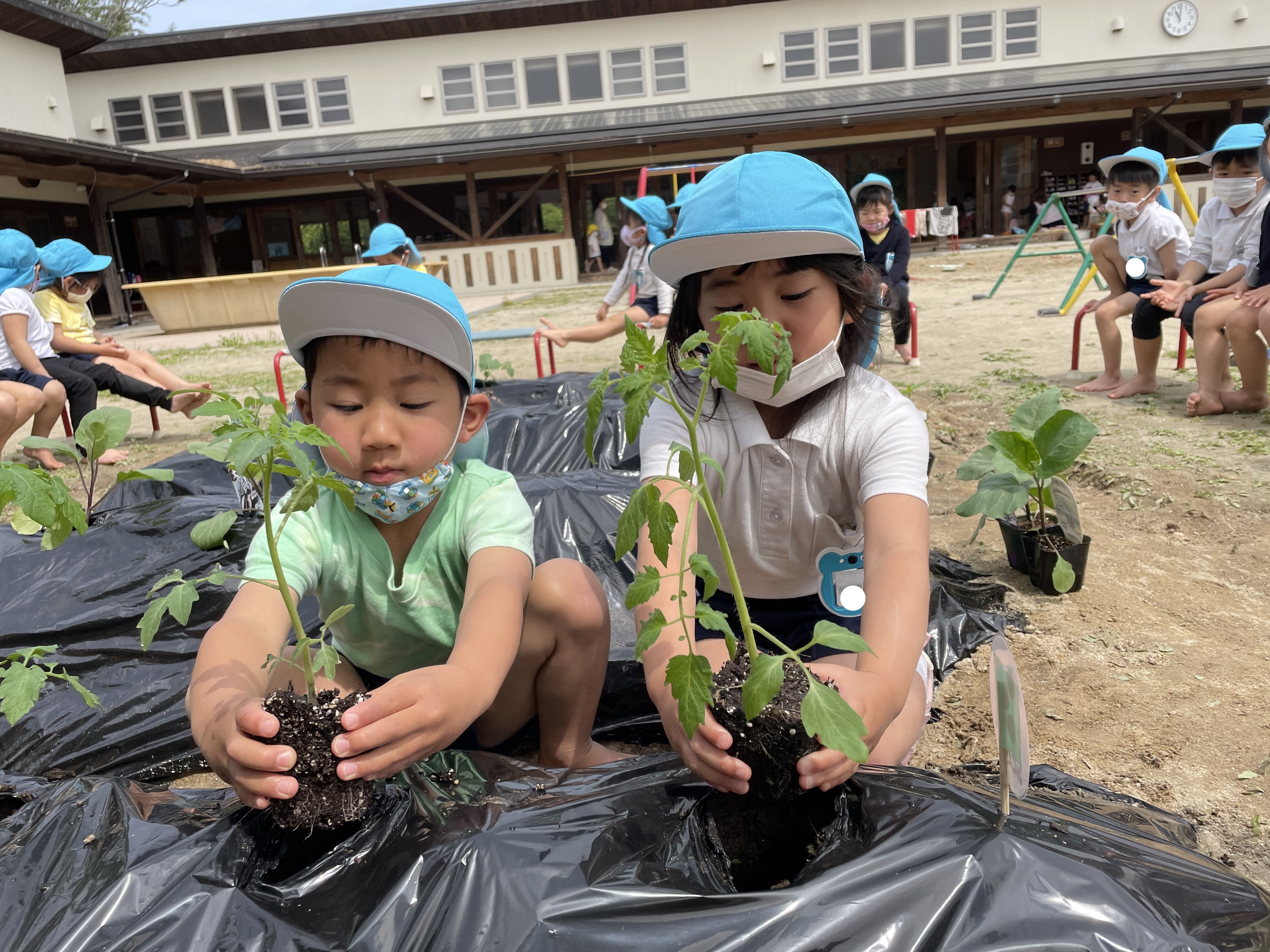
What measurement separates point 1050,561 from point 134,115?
24.4m

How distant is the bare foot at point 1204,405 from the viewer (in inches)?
185

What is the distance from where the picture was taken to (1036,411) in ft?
9.23

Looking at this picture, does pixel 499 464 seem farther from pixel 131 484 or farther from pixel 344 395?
pixel 344 395

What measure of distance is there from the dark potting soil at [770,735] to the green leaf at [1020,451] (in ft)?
6.26

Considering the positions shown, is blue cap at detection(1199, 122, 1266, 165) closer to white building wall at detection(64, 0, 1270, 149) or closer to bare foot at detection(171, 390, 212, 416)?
bare foot at detection(171, 390, 212, 416)

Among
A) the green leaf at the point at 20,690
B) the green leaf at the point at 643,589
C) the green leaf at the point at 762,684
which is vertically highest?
the green leaf at the point at 643,589

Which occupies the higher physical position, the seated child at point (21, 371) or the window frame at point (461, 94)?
the window frame at point (461, 94)

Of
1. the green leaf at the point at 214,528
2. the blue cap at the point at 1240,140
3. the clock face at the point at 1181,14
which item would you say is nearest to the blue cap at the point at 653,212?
the blue cap at the point at 1240,140

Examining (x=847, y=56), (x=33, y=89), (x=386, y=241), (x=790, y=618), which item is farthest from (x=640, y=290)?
(x=33, y=89)

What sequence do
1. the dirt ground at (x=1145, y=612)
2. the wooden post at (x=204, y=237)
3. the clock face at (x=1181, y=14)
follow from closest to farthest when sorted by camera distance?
the dirt ground at (x=1145, y=612) < the wooden post at (x=204, y=237) < the clock face at (x=1181, y=14)

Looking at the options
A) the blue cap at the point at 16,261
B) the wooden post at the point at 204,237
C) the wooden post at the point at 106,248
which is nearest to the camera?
the blue cap at the point at 16,261

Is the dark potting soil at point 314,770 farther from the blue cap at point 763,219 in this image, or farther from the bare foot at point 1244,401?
the bare foot at point 1244,401

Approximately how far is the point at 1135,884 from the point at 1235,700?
4.61 feet

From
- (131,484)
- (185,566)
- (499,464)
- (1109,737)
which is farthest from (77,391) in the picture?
(1109,737)
